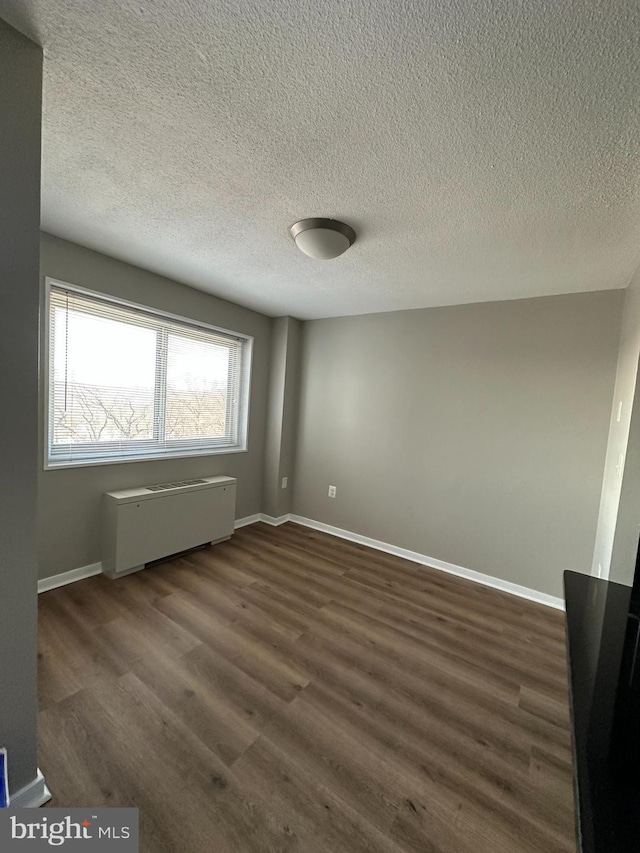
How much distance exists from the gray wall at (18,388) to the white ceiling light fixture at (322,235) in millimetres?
1082

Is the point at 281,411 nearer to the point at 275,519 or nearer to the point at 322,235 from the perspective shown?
the point at 275,519

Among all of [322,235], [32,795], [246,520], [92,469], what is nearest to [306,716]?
[32,795]

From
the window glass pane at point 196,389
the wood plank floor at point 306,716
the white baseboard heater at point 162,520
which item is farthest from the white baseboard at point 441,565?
the window glass pane at point 196,389

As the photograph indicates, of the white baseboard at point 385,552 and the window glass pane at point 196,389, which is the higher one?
the window glass pane at point 196,389

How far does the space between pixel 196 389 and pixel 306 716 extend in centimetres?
264

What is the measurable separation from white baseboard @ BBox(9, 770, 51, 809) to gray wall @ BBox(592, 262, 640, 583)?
2.52 meters

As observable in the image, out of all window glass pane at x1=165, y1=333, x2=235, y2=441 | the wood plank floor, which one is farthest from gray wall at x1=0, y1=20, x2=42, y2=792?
window glass pane at x1=165, y1=333, x2=235, y2=441

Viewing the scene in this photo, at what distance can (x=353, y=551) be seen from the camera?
325 cm

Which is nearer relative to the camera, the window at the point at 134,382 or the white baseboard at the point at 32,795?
the white baseboard at the point at 32,795

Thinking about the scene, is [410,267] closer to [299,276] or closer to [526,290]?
[299,276]

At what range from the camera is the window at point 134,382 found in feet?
7.47

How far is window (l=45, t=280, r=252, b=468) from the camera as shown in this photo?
7.47 ft

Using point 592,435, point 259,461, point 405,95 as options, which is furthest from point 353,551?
point 405,95

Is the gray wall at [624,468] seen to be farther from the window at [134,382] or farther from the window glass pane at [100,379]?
the window glass pane at [100,379]
